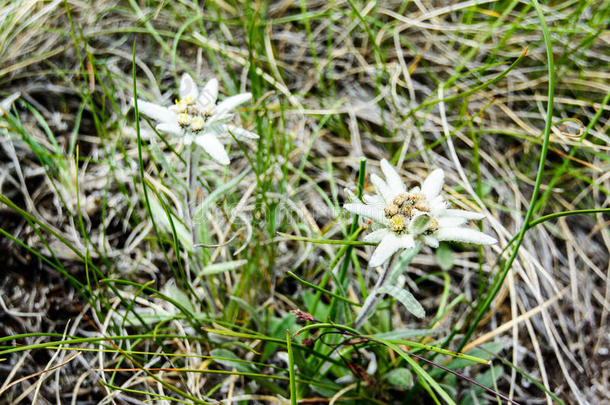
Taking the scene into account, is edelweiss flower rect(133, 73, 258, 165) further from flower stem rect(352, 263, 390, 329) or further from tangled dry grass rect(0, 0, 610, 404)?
flower stem rect(352, 263, 390, 329)

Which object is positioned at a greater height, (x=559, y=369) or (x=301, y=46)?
(x=301, y=46)

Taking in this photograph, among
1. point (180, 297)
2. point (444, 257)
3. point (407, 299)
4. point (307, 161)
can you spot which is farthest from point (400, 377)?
point (307, 161)

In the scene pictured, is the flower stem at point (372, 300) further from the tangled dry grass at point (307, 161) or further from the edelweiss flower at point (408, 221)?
the tangled dry grass at point (307, 161)

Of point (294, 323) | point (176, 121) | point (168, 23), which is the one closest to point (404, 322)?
point (294, 323)

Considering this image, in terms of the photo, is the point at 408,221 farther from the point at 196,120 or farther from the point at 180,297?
the point at 180,297

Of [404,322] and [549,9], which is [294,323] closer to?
[404,322]

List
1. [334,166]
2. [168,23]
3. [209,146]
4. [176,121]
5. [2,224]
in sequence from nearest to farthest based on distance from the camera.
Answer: [209,146]
[176,121]
[2,224]
[334,166]
[168,23]
